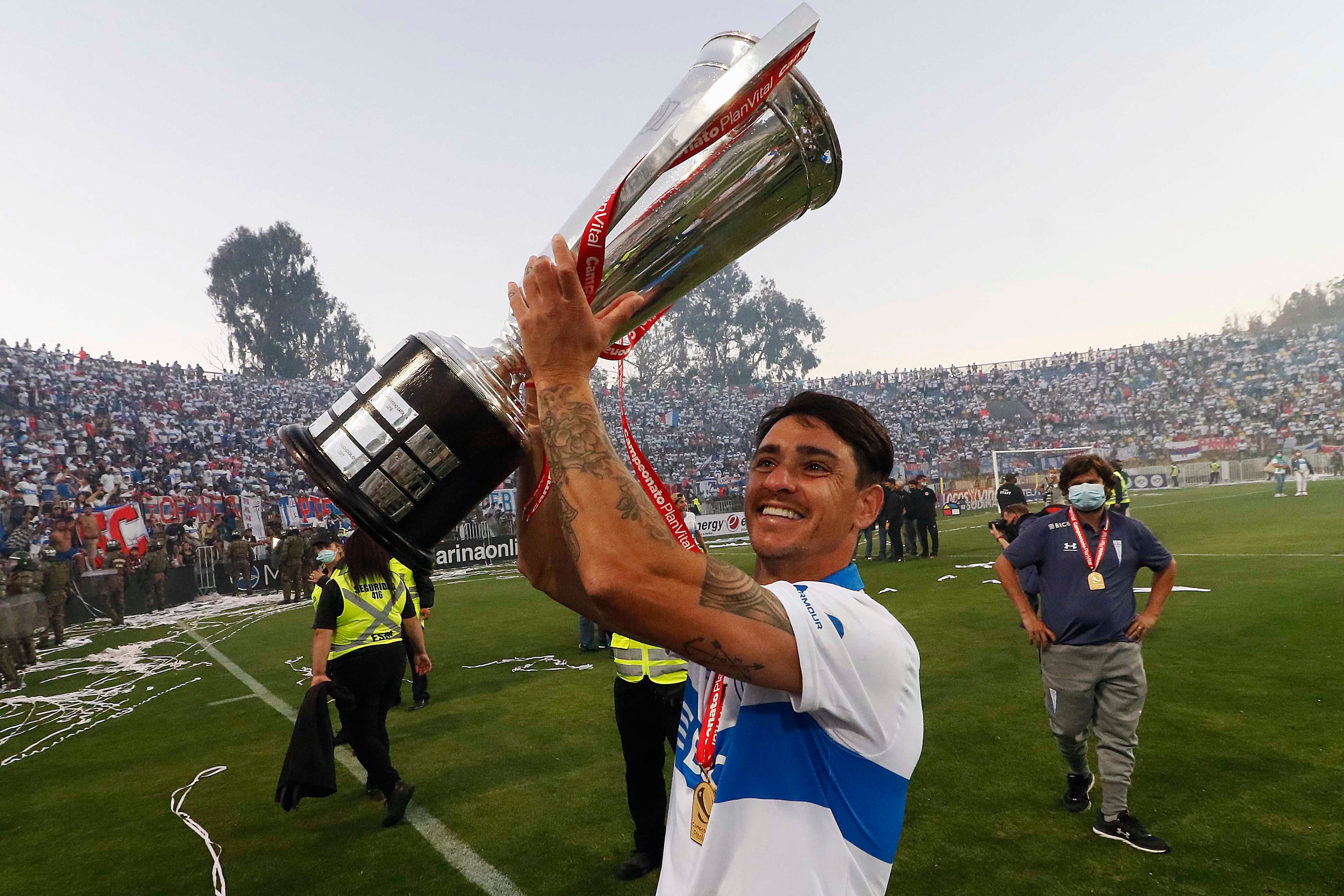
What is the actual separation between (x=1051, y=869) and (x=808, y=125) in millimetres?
4740

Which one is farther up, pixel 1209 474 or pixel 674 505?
pixel 674 505

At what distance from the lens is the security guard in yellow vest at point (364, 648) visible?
5.82m

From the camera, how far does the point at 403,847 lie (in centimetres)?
529

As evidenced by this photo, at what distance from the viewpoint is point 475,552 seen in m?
26.1

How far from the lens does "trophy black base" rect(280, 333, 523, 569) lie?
1.57 m

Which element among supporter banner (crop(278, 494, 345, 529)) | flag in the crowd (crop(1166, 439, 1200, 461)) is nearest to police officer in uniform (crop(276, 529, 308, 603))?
supporter banner (crop(278, 494, 345, 529))

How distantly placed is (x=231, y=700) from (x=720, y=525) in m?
22.5

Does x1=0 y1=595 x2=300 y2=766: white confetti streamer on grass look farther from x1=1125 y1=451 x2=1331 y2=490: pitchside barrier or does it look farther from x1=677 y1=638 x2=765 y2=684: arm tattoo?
x1=1125 y1=451 x2=1331 y2=490: pitchside barrier

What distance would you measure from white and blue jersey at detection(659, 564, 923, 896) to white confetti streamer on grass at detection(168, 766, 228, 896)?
485cm

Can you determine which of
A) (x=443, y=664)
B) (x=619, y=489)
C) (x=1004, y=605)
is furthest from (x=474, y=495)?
(x=1004, y=605)

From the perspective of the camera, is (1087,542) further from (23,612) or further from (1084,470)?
(23,612)

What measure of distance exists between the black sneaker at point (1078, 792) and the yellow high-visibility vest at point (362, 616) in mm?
5129

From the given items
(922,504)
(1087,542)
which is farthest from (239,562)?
(1087,542)

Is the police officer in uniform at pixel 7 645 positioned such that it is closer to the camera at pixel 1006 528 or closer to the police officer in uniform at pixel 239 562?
the police officer in uniform at pixel 239 562
